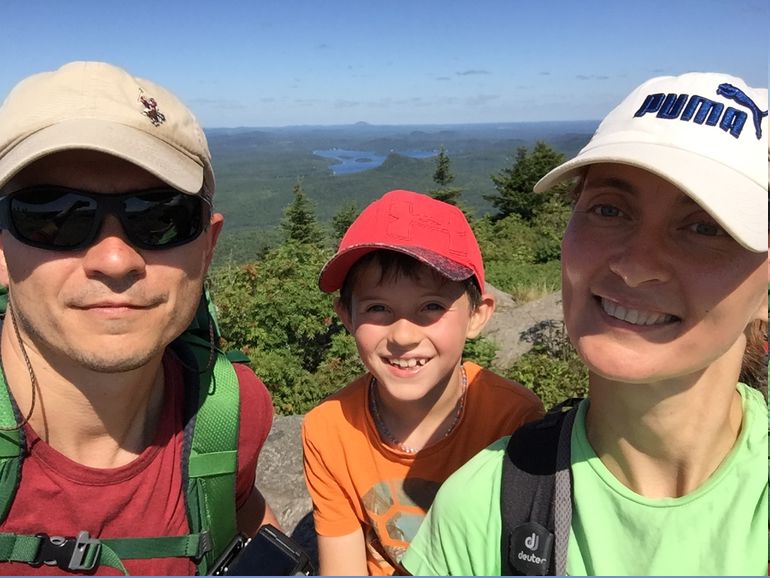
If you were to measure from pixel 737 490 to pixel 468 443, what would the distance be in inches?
40.7

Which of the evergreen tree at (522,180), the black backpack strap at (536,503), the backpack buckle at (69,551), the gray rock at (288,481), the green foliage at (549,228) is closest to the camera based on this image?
the black backpack strap at (536,503)

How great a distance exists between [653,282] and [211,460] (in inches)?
63.5

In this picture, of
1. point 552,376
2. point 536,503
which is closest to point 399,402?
point 536,503

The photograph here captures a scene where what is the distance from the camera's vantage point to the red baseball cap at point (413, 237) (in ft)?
6.85

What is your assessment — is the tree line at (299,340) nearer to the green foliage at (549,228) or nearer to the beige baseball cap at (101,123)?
the beige baseball cap at (101,123)

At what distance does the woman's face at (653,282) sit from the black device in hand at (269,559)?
3.93 feet

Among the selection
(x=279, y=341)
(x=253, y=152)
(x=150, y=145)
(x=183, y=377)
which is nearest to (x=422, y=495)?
(x=183, y=377)

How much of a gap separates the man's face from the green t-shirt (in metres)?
1.09

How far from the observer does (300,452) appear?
12.3 ft

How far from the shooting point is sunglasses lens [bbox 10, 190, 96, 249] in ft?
5.40

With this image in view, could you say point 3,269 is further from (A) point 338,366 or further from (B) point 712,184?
(A) point 338,366

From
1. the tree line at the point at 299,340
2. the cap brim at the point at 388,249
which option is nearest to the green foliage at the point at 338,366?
the tree line at the point at 299,340

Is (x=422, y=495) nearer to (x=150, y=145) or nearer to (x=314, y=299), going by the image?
(x=150, y=145)

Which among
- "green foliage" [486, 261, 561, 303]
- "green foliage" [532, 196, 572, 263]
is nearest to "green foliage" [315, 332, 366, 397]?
"green foliage" [486, 261, 561, 303]
